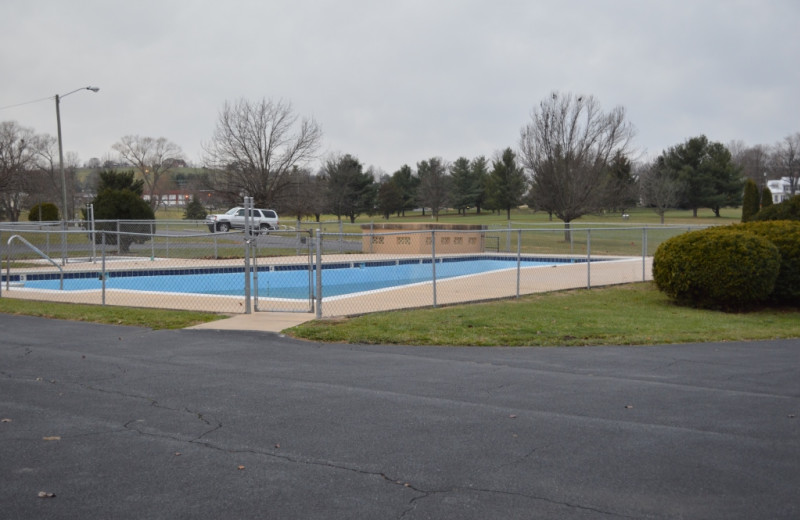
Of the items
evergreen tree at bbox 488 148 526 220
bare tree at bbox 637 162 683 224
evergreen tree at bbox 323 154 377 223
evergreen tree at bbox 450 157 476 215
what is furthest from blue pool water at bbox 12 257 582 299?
evergreen tree at bbox 450 157 476 215

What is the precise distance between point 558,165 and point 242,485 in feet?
123

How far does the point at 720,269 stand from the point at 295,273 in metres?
11.5

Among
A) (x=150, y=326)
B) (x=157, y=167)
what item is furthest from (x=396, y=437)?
(x=157, y=167)

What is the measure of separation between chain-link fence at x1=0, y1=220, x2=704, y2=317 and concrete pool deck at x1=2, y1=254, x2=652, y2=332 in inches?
1.1

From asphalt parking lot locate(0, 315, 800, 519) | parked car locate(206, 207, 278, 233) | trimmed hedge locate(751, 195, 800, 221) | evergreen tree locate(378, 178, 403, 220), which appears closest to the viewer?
asphalt parking lot locate(0, 315, 800, 519)

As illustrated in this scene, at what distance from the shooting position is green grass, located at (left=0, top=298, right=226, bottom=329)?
11.9 meters

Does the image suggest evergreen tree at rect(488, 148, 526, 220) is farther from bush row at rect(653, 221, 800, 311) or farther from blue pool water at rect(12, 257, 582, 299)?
bush row at rect(653, 221, 800, 311)

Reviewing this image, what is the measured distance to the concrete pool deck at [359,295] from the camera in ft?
41.4

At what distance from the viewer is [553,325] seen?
11.5 meters

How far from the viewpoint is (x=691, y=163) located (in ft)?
217

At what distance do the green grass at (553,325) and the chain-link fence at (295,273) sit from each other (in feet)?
3.19

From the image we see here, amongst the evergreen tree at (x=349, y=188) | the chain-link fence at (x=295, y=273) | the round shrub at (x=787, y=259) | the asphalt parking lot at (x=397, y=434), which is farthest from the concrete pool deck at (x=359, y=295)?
the evergreen tree at (x=349, y=188)

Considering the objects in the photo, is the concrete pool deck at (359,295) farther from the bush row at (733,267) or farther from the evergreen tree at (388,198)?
the evergreen tree at (388,198)

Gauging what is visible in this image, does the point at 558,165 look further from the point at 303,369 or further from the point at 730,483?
the point at 730,483
